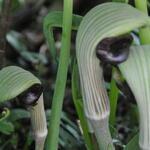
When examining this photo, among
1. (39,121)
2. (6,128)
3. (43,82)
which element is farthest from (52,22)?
(43,82)

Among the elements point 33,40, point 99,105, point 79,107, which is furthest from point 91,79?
point 33,40

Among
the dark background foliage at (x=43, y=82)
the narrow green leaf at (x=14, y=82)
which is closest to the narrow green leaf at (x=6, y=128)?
the dark background foliage at (x=43, y=82)

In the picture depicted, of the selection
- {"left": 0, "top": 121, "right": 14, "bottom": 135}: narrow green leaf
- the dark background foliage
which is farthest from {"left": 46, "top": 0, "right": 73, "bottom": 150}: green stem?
{"left": 0, "top": 121, "right": 14, "bottom": 135}: narrow green leaf

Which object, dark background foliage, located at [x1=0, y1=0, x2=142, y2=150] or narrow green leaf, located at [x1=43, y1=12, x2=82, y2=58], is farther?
dark background foliage, located at [x1=0, y1=0, x2=142, y2=150]

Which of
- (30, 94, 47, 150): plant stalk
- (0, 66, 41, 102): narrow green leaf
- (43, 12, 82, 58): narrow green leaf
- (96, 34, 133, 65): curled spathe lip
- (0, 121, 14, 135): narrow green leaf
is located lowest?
(0, 121, 14, 135): narrow green leaf

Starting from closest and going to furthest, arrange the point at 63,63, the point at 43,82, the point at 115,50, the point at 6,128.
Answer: the point at 115,50 < the point at 63,63 < the point at 6,128 < the point at 43,82

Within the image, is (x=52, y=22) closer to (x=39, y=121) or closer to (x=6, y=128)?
(x=39, y=121)

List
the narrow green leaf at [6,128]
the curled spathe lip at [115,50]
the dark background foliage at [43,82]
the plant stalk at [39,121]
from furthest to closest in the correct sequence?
the dark background foliage at [43,82], the narrow green leaf at [6,128], the plant stalk at [39,121], the curled spathe lip at [115,50]

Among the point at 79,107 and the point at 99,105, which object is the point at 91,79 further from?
the point at 79,107

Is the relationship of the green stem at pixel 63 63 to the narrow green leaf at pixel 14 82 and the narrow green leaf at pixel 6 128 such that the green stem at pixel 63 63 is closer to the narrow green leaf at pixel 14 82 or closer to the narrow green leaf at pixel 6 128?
the narrow green leaf at pixel 14 82

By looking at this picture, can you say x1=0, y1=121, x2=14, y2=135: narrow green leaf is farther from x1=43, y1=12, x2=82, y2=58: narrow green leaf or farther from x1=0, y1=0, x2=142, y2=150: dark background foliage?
x1=43, y1=12, x2=82, y2=58: narrow green leaf

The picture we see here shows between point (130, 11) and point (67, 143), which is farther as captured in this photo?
point (67, 143)
